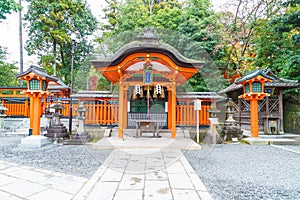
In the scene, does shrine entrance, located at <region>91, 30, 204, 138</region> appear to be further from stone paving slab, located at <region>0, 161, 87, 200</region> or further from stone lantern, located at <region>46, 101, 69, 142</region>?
stone paving slab, located at <region>0, 161, 87, 200</region>

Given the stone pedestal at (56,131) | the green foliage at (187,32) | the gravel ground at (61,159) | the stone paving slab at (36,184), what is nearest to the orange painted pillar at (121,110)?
the gravel ground at (61,159)

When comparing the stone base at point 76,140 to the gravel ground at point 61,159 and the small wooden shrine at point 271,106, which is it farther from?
the small wooden shrine at point 271,106

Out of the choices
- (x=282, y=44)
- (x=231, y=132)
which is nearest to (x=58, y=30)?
(x=231, y=132)

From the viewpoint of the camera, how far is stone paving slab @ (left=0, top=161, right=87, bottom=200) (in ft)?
8.13

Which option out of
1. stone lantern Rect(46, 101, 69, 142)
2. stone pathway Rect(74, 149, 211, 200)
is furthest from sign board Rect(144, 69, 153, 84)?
stone lantern Rect(46, 101, 69, 142)

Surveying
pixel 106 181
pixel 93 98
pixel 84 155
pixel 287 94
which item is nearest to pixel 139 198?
pixel 106 181

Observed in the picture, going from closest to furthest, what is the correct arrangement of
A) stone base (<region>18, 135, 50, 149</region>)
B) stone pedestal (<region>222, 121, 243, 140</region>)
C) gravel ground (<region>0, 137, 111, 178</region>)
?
gravel ground (<region>0, 137, 111, 178</region>) → stone base (<region>18, 135, 50, 149</region>) → stone pedestal (<region>222, 121, 243, 140</region>)

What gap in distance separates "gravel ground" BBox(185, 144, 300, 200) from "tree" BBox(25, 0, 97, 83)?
15681mm

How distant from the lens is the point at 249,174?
3475mm

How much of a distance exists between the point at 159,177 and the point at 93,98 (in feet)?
20.9

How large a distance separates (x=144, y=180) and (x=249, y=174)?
2.04 m

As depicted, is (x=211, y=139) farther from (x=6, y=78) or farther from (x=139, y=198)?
(x=6, y=78)

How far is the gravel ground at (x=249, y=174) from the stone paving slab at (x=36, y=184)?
2100 millimetres

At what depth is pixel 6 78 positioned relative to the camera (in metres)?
15.0
